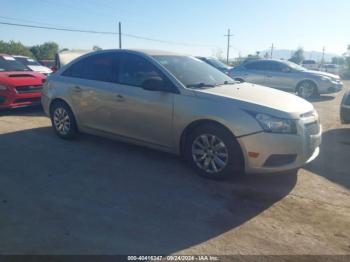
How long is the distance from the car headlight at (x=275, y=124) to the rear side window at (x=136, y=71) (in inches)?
62.6

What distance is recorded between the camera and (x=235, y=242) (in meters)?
3.01

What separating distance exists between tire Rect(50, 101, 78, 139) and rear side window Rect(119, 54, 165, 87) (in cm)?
139

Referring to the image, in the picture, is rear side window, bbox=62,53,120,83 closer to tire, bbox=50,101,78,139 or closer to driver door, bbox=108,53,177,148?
driver door, bbox=108,53,177,148

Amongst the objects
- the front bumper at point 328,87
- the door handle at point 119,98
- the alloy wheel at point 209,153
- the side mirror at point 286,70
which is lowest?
the alloy wheel at point 209,153

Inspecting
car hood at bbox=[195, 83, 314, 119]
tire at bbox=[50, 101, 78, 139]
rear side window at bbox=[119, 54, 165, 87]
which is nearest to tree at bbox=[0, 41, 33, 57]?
tire at bbox=[50, 101, 78, 139]

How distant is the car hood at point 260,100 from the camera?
13.1ft

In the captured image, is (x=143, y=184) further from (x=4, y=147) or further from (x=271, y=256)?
(x=4, y=147)

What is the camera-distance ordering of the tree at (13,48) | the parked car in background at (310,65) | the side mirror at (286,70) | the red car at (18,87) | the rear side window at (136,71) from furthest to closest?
1. the tree at (13,48)
2. the parked car in background at (310,65)
3. the side mirror at (286,70)
4. the red car at (18,87)
5. the rear side window at (136,71)

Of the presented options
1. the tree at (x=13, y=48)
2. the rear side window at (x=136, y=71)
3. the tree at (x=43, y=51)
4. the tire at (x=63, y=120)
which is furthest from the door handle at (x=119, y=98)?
the tree at (x=43, y=51)

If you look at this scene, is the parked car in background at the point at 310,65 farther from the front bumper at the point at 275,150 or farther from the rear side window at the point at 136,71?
the front bumper at the point at 275,150

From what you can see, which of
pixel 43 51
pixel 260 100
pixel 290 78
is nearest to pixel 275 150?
pixel 260 100

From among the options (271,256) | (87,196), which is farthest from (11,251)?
(271,256)

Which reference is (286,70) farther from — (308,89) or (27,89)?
(27,89)

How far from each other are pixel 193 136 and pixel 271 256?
6.41 ft
